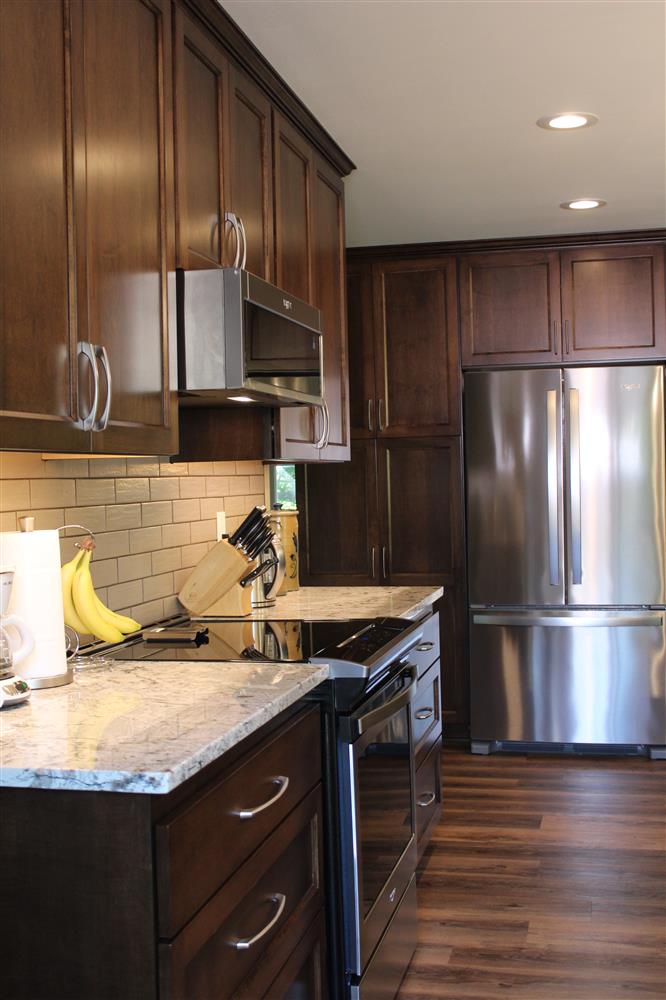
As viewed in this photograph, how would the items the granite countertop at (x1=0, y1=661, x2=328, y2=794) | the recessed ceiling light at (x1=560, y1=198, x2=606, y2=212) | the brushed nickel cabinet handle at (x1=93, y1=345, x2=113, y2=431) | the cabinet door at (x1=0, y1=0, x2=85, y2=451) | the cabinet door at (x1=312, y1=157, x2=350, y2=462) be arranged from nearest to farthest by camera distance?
1. the granite countertop at (x1=0, y1=661, x2=328, y2=794)
2. the cabinet door at (x1=0, y1=0, x2=85, y2=451)
3. the brushed nickel cabinet handle at (x1=93, y1=345, x2=113, y2=431)
4. the cabinet door at (x1=312, y1=157, x2=350, y2=462)
5. the recessed ceiling light at (x1=560, y1=198, x2=606, y2=212)

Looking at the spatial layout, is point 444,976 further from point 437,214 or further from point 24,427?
point 437,214

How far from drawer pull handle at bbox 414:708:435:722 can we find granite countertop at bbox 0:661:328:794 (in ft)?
3.77

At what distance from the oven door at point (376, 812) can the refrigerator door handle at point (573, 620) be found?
2.08m

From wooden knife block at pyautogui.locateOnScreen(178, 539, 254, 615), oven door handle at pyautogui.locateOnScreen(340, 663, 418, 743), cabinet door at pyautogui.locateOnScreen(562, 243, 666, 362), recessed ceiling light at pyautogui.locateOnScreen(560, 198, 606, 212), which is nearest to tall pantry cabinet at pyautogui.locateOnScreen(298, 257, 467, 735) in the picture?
cabinet door at pyautogui.locateOnScreen(562, 243, 666, 362)

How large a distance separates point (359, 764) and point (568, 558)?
2.76 m

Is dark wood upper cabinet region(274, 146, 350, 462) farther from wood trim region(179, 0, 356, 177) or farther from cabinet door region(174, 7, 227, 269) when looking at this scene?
cabinet door region(174, 7, 227, 269)

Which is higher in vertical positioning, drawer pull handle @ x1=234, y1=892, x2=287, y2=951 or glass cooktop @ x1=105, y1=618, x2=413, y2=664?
glass cooktop @ x1=105, y1=618, x2=413, y2=664

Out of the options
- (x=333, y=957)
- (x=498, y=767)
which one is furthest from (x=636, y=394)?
(x=333, y=957)

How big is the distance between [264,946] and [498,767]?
3.13 metres

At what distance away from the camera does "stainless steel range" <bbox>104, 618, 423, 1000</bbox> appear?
2309 millimetres

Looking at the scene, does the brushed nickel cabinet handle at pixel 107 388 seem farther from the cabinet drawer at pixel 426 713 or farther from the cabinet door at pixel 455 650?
the cabinet door at pixel 455 650

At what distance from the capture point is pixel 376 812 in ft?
8.30

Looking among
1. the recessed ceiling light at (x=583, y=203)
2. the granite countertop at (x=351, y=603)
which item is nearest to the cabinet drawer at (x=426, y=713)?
the granite countertop at (x=351, y=603)

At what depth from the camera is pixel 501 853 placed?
3.71 m
